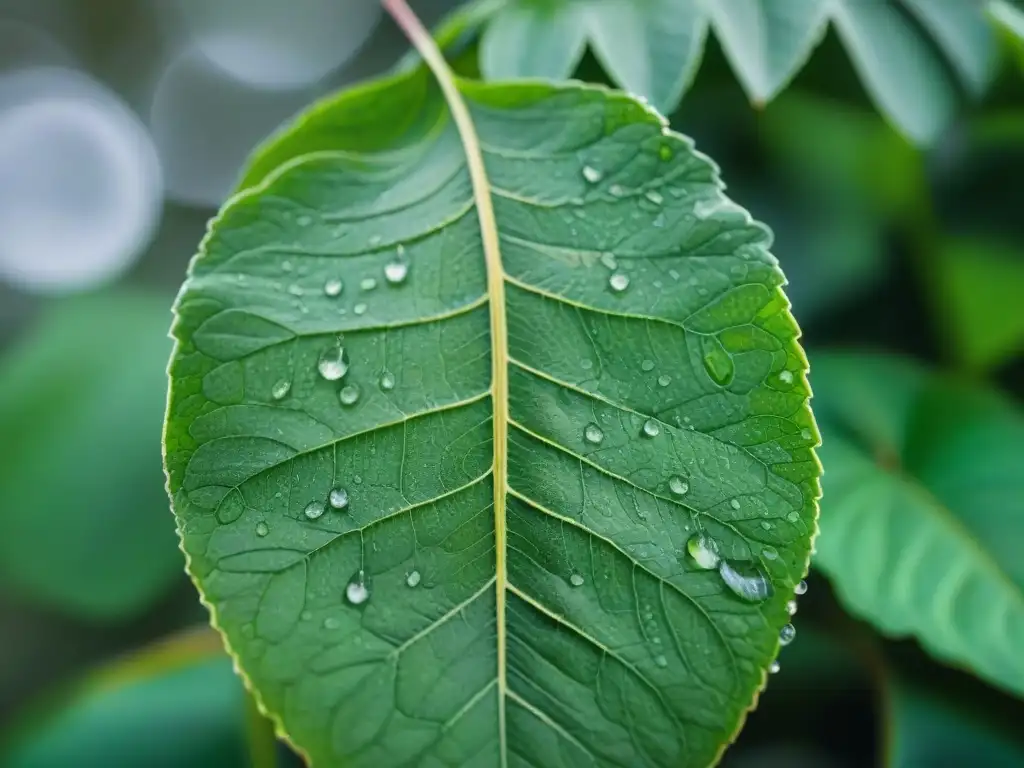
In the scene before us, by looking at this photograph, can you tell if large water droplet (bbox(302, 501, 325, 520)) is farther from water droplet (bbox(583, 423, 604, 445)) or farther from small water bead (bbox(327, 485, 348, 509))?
water droplet (bbox(583, 423, 604, 445))

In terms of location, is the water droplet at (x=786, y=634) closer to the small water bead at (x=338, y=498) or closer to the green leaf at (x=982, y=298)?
the small water bead at (x=338, y=498)

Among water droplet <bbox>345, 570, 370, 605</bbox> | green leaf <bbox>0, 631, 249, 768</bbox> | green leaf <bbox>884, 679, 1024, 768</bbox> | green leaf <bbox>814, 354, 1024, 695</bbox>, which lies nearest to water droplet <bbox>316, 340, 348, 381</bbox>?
water droplet <bbox>345, 570, 370, 605</bbox>

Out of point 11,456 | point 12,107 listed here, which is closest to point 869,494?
point 11,456

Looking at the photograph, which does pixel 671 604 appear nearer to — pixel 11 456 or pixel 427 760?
pixel 427 760

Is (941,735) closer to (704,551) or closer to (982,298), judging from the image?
(704,551)

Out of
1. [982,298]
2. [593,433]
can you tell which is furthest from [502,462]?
[982,298]

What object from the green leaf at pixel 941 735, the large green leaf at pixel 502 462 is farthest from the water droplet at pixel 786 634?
the green leaf at pixel 941 735
